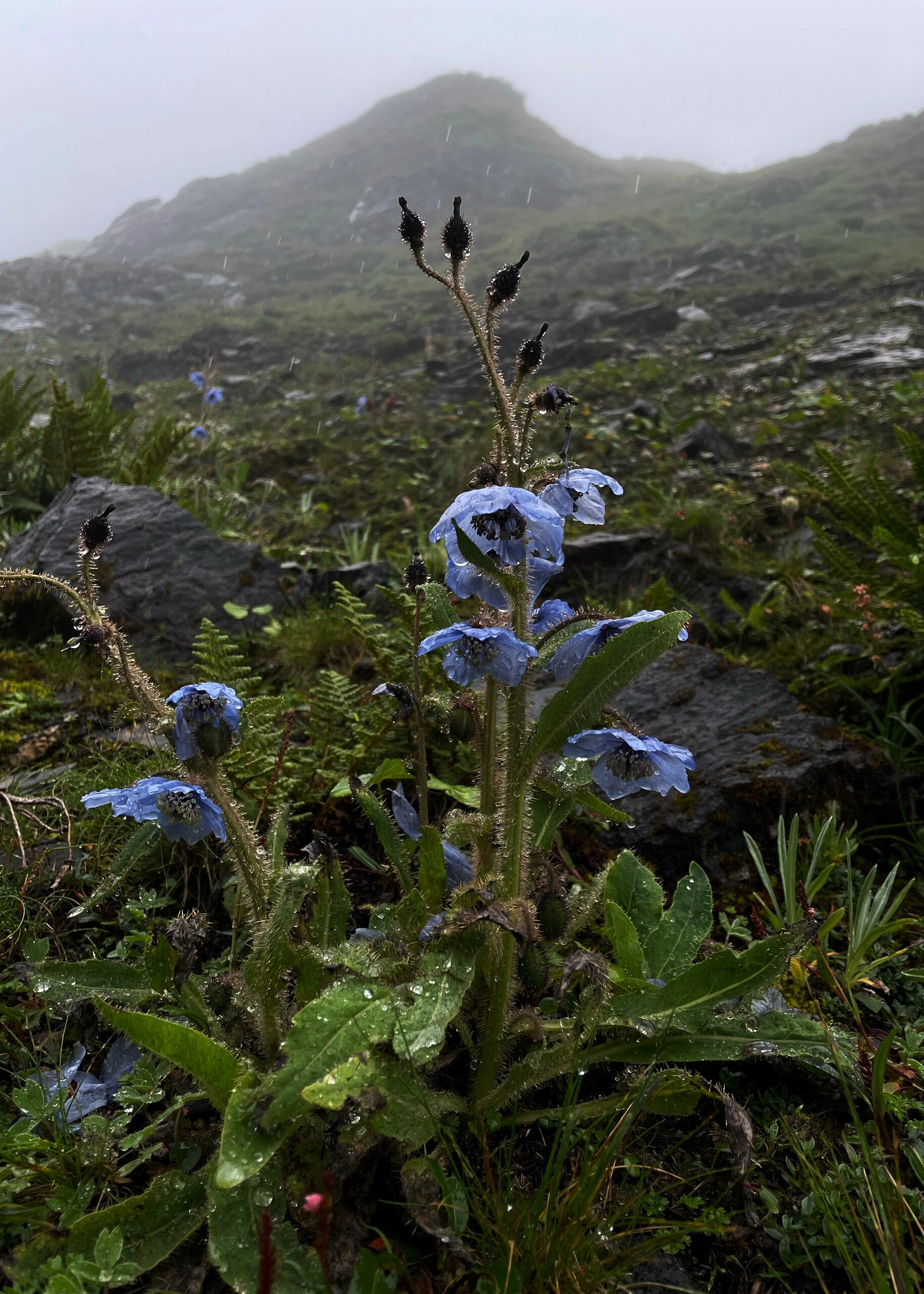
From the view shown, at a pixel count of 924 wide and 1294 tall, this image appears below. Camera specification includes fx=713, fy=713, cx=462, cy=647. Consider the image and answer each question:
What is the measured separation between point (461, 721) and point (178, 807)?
522mm

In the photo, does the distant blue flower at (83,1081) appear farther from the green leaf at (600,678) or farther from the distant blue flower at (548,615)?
the distant blue flower at (548,615)

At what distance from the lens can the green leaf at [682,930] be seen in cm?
138

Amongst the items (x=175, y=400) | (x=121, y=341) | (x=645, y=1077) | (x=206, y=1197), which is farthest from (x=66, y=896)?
(x=121, y=341)

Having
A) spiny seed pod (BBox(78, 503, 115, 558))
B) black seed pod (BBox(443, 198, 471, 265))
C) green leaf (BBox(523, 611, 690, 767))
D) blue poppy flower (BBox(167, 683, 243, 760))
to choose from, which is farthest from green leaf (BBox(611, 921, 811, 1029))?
black seed pod (BBox(443, 198, 471, 265))

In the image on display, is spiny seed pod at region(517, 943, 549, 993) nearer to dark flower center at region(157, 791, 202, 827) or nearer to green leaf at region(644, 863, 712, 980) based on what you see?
green leaf at region(644, 863, 712, 980)

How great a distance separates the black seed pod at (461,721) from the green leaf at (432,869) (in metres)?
0.21

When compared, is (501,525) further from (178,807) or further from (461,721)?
(178,807)

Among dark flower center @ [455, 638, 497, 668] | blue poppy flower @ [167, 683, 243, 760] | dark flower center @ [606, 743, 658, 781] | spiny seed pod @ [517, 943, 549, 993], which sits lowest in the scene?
spiny seed pod @ [517, 943, 549, 993]

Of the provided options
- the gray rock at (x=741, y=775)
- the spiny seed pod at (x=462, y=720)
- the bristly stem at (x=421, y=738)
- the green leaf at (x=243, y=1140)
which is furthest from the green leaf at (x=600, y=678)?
the gray rock at (x=741, y=775)

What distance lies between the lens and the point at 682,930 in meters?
1.41

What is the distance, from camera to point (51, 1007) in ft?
4.65

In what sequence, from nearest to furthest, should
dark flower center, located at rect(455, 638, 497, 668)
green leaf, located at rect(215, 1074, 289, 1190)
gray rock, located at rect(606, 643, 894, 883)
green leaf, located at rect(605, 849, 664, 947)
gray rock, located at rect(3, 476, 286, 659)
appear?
1. green leaf, located at rect(215, 1074, 289, 1190)
2. dark flower center, located at rect(455, 638, 497, 668)
3. green leaf, located at rect(605, 849, 664, 947)
4. gray rock, located at rect(606, 643, 894, 883)
5. gray rock, located at rect(3, 476, 286, 659)

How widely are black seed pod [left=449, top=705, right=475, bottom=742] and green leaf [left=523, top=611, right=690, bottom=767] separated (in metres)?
0.17

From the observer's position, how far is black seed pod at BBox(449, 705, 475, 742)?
134 cm
